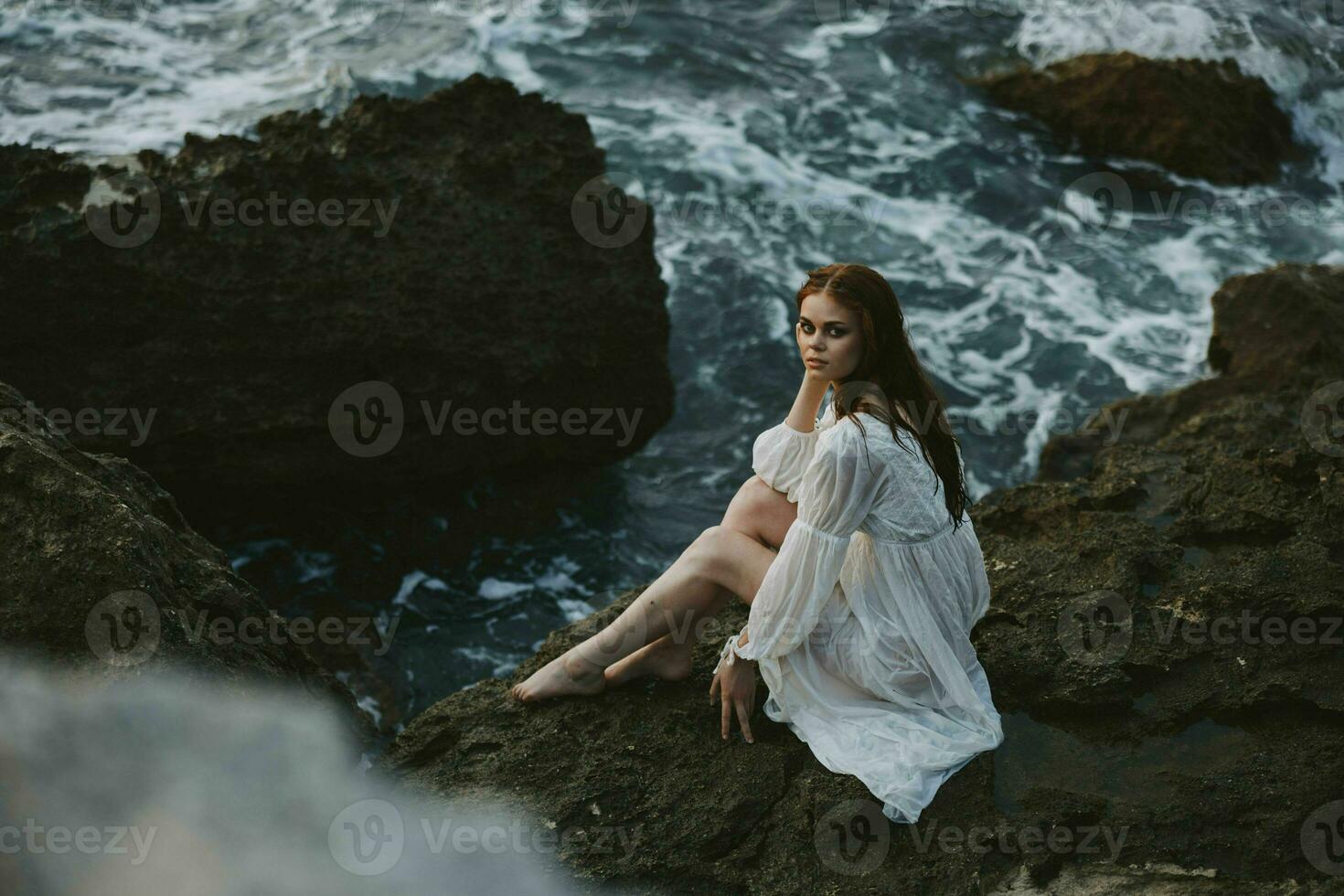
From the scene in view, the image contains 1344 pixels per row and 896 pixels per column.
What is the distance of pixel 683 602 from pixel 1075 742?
119 centimetres

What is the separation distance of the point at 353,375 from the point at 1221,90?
25.4ft

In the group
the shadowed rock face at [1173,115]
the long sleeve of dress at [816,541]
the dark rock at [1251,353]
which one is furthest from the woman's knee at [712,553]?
the shadowed rock face at [1173,115]

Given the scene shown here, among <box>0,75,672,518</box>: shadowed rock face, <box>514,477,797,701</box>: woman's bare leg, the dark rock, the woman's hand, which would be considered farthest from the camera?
the dark rock

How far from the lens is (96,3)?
11055mm

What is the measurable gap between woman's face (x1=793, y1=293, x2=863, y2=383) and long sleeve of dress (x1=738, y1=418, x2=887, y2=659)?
21 cm

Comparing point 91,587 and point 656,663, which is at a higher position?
point 91,587

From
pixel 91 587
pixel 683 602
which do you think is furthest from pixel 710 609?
pixel 91 587

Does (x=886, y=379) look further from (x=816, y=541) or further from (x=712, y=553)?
(x=712, y=553)

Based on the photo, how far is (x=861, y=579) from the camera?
144 inches

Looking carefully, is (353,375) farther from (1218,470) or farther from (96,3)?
(96,3)

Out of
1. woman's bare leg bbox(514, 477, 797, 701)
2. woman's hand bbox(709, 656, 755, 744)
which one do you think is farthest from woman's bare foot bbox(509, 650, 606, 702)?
woman's hand bbox(709, 656, 755, 744)

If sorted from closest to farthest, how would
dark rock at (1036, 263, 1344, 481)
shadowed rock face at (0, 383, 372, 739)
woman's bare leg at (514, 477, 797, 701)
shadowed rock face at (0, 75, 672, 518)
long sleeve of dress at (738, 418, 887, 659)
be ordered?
shadowed rock face at (0, 383, 372, 739)
long sleeve of dress at (738, 418, 887, 659)
woman's bare leg at (514, 477, 797, 701)
shadowed rock face at (0, 75, 672, 518)
dark rock at (1036, 263, 1344, 481)

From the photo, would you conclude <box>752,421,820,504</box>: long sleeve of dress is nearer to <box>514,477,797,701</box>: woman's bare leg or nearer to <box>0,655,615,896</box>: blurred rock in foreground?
<box>514,477,797,701</box>: woman's bare leg

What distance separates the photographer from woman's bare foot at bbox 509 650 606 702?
3924 millimetres
